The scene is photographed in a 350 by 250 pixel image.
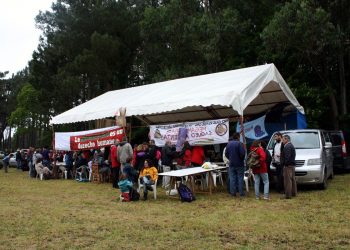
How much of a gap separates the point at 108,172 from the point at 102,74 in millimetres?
17790

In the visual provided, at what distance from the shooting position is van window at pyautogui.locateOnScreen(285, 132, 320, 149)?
12.6 meters

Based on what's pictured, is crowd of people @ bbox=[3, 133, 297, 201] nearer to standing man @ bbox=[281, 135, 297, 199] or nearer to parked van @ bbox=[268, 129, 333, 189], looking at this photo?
standing man @ bbox=[281, 135, 297, 199]

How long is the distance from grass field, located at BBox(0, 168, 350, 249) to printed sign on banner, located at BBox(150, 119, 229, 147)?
2.82 metres

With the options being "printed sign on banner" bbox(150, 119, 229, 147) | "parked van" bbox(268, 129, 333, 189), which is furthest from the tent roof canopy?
"parked van" bbox(268, 129, 333, 189)

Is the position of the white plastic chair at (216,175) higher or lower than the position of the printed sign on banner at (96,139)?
lower

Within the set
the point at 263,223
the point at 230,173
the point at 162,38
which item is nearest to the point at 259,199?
the point at 230,173

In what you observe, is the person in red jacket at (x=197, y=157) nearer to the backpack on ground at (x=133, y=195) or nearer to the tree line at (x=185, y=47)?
the backpack on ground at (x=133, y=195)

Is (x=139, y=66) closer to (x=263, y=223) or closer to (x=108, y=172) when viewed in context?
(x=108, y=172)

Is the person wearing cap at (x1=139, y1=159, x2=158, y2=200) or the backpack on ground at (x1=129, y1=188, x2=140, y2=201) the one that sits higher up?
the person wearing cap at (x1=139, y1=159, x2=158, y2=200)

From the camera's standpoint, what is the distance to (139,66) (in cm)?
3612

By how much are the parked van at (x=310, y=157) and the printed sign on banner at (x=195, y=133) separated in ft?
5.68

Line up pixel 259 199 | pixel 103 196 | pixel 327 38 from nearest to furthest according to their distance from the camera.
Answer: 1. pixel 259 199
2. pixel 103 196
3. pixel 327 38

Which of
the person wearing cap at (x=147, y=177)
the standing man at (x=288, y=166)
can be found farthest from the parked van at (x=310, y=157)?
the person wearing cap at (x=147, y=177)

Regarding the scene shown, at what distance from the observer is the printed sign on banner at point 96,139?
57.3 feet
